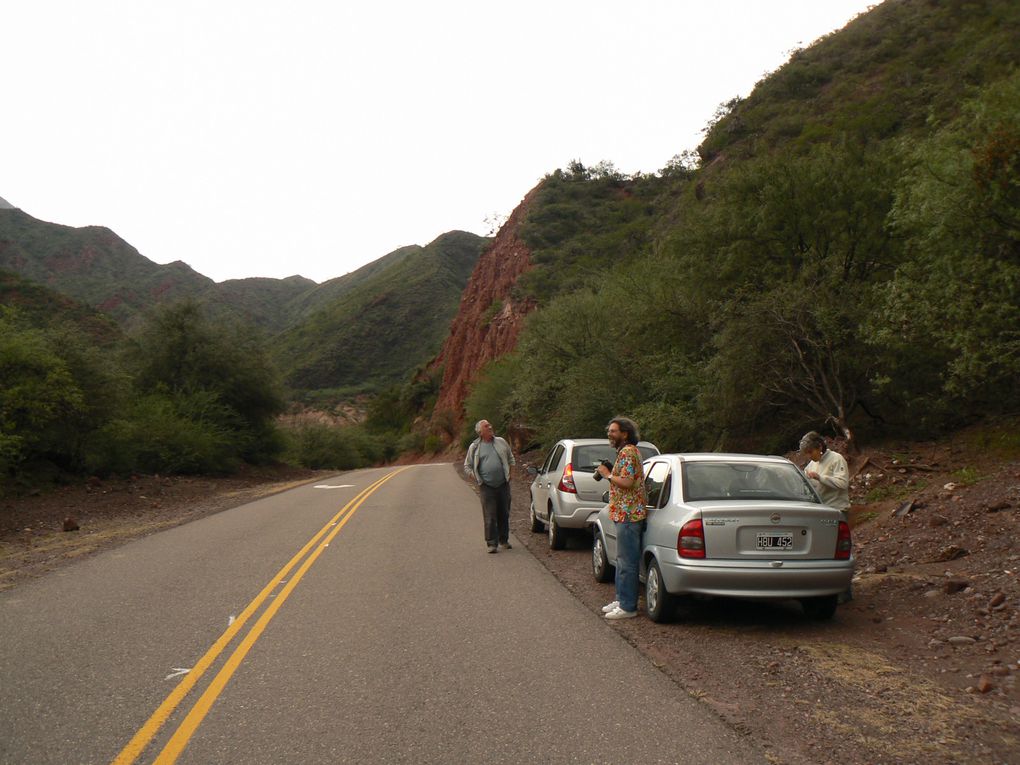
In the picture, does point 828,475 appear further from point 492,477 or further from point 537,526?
point 537,526

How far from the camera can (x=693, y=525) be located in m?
6.68

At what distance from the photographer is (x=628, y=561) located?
24.2 ft

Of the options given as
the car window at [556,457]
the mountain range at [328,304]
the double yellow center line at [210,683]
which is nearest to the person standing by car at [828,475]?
the car window at [556,457]

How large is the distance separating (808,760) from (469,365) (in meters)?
69.9

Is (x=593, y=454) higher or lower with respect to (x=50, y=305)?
lower

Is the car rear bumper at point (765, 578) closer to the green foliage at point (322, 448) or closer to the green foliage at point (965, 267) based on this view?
the green foliage at point (965, 267)

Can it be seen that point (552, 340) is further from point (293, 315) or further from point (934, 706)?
point (293, 315)

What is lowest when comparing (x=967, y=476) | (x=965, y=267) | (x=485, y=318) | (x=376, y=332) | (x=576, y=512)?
(x=576, y=512)

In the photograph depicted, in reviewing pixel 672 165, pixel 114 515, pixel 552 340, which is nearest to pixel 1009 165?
pixel 552 340

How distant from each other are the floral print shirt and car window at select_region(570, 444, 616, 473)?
170 inches

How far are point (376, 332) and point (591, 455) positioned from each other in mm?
97822

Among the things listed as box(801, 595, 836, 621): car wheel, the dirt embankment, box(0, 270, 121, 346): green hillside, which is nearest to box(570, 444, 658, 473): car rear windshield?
the dirt embankment

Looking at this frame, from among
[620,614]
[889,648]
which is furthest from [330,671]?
[889,648]

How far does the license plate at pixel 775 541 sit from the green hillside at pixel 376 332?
3642 inches
